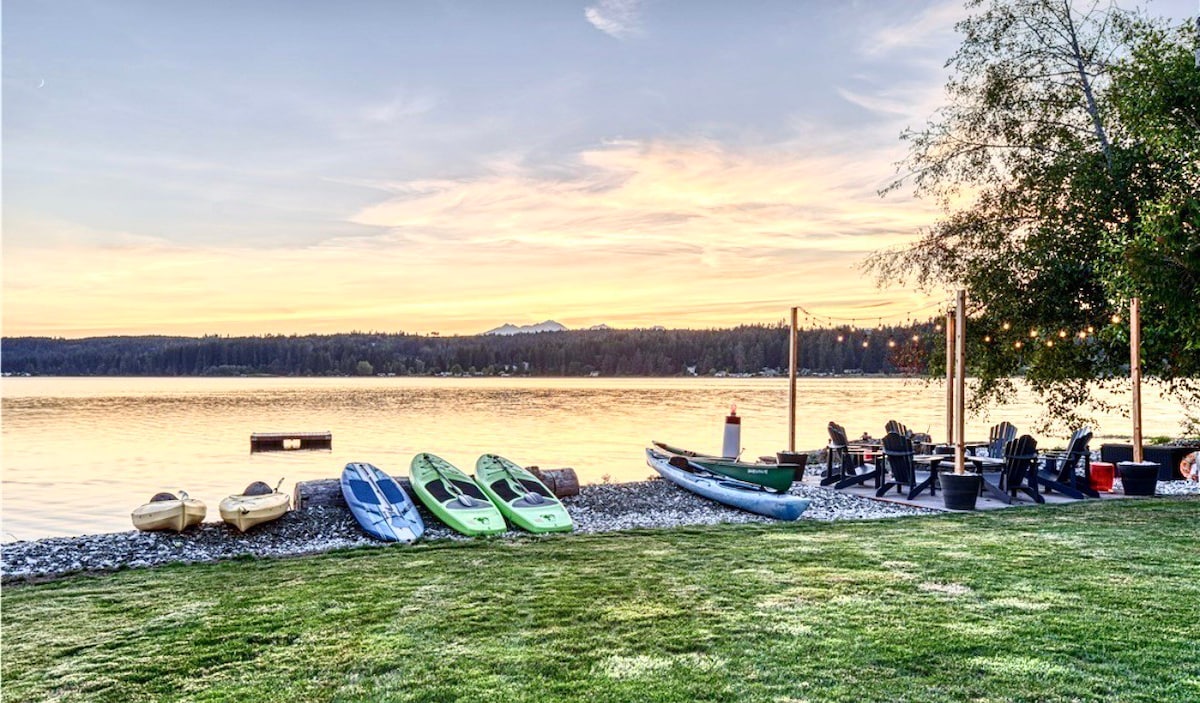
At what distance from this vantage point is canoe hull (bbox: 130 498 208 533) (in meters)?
8.53

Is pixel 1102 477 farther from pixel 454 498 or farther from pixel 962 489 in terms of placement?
pixel 454 498

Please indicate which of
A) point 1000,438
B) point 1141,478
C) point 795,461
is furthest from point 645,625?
point 1000,438

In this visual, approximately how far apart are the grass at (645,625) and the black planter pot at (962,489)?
249 centimetres

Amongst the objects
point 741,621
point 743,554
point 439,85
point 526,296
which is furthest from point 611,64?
point 526,296

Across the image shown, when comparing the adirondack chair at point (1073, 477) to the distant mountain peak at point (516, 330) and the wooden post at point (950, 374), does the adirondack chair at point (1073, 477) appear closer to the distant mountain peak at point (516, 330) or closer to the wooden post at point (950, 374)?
the wooden post at point (950, 374)

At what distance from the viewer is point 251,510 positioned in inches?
342

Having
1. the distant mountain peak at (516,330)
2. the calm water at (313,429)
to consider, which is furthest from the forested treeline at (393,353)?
the calm water at (313,429)

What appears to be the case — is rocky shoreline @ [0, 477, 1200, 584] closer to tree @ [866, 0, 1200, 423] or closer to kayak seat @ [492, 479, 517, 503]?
kayak seat @ [492, 479, 517, 503]

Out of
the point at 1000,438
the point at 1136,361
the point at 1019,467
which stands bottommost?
the point at 1019,467

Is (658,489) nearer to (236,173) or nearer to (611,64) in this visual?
(611,64)

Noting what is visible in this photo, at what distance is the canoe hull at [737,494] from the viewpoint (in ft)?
31.1

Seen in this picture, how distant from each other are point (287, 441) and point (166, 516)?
64.0 feet

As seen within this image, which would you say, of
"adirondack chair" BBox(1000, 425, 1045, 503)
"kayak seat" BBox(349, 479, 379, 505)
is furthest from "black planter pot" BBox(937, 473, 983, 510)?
"kayak seat" BBox(349, 479, 379, 505)

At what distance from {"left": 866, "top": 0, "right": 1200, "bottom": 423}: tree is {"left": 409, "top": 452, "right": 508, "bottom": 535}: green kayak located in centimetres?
972
